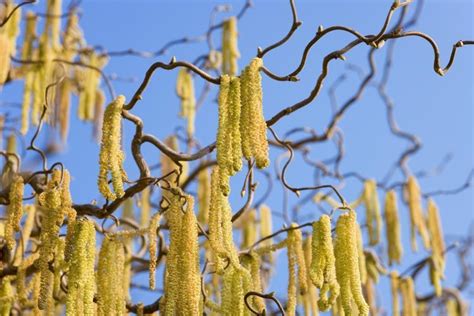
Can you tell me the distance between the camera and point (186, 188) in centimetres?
438

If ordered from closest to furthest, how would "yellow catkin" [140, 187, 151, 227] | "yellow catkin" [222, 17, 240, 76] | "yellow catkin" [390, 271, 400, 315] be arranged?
"yellow catkin" [390, 271, 400, 315] < "yellow catkin" [222, 17, 240, 76] < "yellow catkin" [140, 187, 151, 227]

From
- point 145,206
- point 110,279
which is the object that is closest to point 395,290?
point 145,206

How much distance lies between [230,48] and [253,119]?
6.62 feet

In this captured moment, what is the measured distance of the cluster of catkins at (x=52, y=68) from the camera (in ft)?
10.8

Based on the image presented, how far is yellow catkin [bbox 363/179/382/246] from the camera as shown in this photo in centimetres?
364

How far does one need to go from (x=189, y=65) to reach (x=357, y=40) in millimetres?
416

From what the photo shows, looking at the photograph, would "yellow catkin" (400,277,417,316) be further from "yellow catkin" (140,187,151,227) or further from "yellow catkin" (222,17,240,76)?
"yellow catkin" (140,187,151,227)

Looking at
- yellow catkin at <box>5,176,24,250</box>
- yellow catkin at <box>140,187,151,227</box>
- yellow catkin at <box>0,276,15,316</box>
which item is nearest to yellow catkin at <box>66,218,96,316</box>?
yellow catkin at <box>5,176,24,250</box>

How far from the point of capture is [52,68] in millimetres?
3701

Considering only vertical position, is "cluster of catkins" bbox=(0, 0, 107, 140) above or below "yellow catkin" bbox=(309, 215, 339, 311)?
above

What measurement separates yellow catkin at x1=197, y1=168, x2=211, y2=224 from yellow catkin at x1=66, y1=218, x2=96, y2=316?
1.96 meters

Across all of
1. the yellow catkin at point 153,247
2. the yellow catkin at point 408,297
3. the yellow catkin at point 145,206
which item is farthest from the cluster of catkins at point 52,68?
the yellow catkin at point 408,297

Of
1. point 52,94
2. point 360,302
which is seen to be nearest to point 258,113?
point 360,302

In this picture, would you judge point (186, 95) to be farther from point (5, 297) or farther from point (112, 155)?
point (112, 155)
